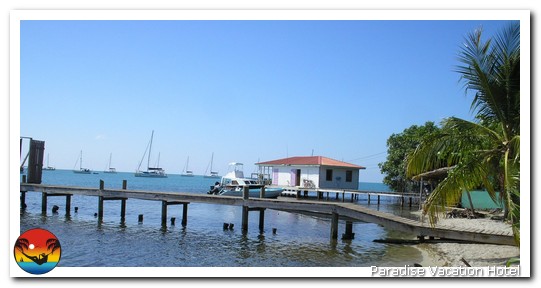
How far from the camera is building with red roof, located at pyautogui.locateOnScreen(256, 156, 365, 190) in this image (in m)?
41.2

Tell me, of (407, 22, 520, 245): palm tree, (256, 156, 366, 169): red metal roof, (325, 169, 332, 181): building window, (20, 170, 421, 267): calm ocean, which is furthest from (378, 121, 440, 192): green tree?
(407, 22, 520, 245): palm tree

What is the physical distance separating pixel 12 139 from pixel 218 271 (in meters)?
3.97

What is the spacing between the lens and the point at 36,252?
23.8 feet

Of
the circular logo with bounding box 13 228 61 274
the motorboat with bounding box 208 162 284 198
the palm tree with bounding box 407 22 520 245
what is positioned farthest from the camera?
the motorboat with bounding box 208 162 284 198

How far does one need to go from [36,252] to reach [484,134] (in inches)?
333

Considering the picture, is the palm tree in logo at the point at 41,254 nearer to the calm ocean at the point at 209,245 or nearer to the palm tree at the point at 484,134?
the calm ocean at the point at 209,245

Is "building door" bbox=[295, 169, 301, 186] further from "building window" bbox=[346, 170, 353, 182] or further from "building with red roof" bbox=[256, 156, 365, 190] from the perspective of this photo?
"building window" bbox=[346, 170, 353, 182]

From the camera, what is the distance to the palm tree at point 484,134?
343 inches

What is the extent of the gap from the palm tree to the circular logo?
660 centimetres

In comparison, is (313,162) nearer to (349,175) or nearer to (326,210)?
(349,175)
